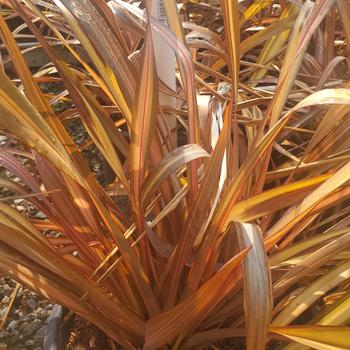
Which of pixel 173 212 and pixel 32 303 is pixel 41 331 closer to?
pixel 32 303

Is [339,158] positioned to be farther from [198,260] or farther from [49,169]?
[49,169]

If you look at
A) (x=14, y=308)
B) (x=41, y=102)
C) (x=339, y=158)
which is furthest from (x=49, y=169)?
(x=14, y=308)

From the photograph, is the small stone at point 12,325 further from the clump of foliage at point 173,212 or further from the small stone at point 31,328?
the clump of foliage at point 173,212

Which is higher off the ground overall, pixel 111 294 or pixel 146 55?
pixel 146 55

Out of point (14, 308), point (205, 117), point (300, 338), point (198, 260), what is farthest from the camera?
point (14, 308)

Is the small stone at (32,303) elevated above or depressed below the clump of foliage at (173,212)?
below

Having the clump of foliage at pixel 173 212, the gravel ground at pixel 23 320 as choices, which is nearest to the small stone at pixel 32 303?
the gravel ground at pixel 23 320

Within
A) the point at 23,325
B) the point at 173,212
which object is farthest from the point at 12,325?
the point at 173,212

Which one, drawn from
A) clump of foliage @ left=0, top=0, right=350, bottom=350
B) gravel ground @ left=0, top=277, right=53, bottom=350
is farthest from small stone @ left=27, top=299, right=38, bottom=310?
clump of foliage @ left=0, top=0, right=350, bottom=350
